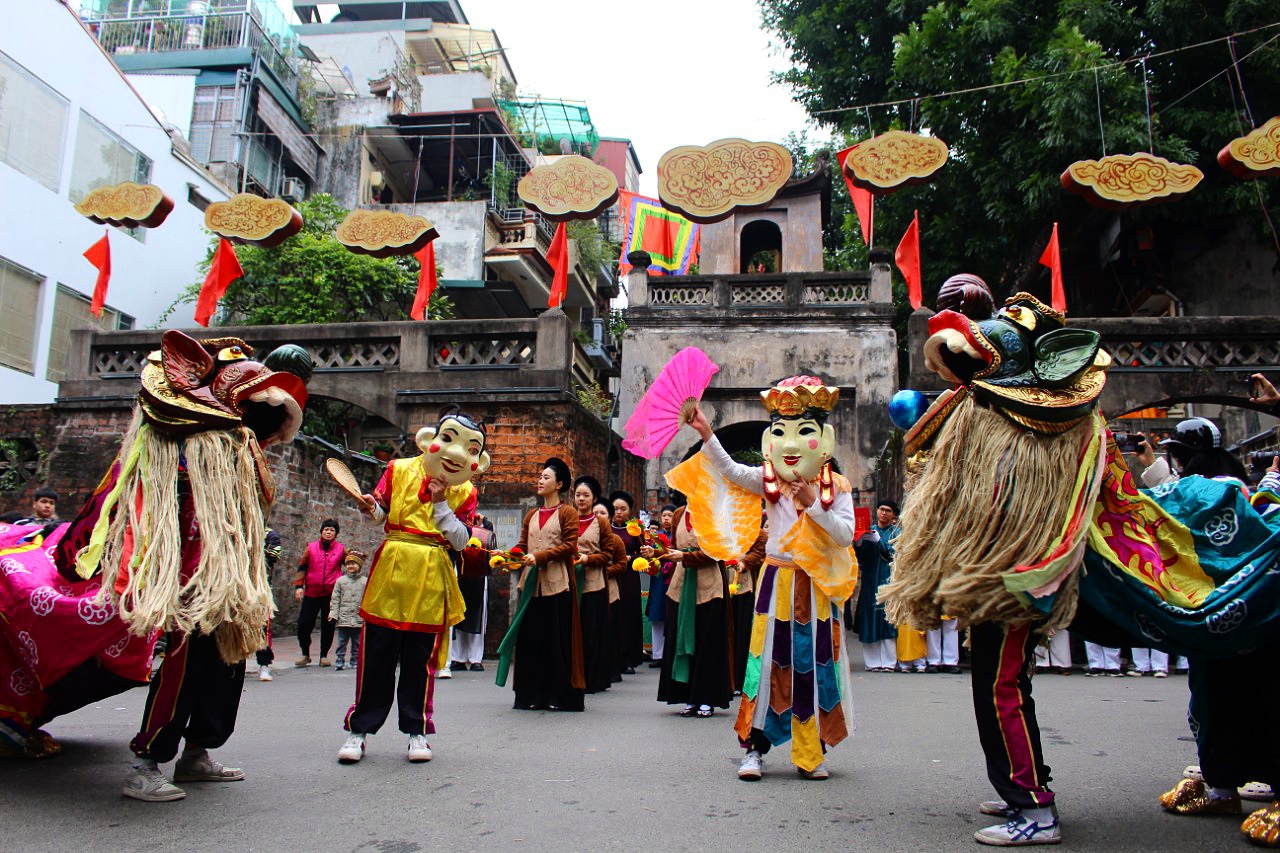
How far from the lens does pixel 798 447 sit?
16.7ft

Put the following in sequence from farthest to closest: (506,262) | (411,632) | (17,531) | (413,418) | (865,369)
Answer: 1. (506,262)
2. (865,369)
3. (413,418)
4. (411,632)
5. (17,531)

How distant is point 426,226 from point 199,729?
8.98 meters

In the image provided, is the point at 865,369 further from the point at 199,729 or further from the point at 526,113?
the point at 526,113

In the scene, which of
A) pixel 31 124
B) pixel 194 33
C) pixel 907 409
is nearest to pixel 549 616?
pixel 907 409

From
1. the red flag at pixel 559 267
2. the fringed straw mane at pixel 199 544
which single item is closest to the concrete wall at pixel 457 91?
the red flag at pixel 559 267

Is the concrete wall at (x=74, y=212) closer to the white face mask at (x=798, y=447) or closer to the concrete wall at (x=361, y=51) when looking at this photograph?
the concrete wall at (x=361, y=51)

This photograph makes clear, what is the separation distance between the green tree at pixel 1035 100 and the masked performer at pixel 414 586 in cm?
1074

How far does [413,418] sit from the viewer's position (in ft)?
39.6

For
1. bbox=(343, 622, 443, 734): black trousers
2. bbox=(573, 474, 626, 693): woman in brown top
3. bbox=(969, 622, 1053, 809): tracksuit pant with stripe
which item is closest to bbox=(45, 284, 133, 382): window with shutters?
bbox=(573, 474, 626, 693): woman in brown top

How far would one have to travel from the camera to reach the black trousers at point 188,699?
3959mm

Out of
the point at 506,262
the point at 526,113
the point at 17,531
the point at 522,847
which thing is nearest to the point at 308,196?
the point at 506,262

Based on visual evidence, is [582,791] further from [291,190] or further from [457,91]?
[457,91]

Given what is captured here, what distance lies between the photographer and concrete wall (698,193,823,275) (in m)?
20.3

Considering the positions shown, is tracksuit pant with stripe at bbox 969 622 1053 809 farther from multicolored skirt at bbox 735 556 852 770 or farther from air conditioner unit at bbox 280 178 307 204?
air conditioner unit at bbox 280 178 307 204
